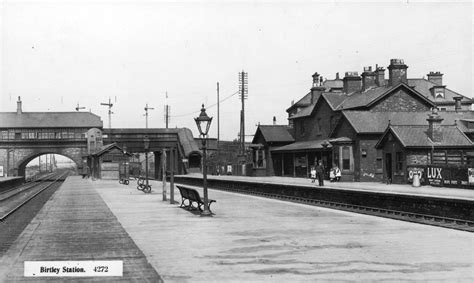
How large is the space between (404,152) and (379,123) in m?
8.72

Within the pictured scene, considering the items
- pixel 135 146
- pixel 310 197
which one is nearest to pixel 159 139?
pixel 135 146

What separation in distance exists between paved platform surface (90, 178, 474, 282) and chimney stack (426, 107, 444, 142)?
1910 centimetres

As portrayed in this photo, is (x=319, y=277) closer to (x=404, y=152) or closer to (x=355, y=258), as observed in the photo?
(x=355, y=258)

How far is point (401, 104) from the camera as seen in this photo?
45062mm

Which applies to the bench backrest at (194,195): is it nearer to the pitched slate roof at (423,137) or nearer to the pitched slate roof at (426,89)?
the pitched slate roof at (423,137)

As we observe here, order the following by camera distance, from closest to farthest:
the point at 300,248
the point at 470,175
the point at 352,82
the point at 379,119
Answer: the point at 300,248 < the point at 470,175 < the point at 379,119 < the point at 352,82

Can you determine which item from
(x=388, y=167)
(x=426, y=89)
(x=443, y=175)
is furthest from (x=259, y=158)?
(x=443, y=175)

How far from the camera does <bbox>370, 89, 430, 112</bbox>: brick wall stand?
4456 centimetres

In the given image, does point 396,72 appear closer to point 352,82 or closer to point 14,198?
point 352,82

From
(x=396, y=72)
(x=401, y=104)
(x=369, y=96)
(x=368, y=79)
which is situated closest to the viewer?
(x=401, y=104)

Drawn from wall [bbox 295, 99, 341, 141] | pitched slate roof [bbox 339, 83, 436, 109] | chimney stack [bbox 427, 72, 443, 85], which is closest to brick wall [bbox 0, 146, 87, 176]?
wall [bbox 295, 99, 341, 141]

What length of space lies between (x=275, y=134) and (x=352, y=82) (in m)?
9.90

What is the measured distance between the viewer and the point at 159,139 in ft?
238

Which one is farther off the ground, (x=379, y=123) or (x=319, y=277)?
(x=379, y=123)
